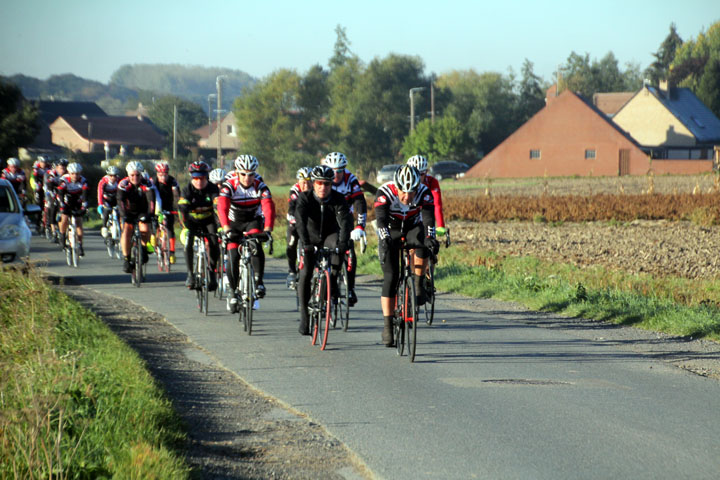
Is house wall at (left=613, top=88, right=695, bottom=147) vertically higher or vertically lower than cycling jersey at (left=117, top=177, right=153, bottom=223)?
higher

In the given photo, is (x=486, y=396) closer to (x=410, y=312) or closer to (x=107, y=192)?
(x=410, y=312)

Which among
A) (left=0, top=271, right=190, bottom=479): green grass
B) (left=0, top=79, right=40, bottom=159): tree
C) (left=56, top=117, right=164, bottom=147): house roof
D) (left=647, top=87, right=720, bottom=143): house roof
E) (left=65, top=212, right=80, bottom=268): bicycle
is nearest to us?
(left=0, top=271, right=190, bottom=479): green grass

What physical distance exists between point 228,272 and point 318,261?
1.63 m

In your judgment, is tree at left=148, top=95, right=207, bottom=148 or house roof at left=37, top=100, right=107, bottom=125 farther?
house roof at left=37, top=100, right=107, bottom=125

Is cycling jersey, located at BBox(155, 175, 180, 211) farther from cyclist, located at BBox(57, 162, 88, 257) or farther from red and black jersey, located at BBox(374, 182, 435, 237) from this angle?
red and black jersey, located at BBox(374, 182, 435, 237)

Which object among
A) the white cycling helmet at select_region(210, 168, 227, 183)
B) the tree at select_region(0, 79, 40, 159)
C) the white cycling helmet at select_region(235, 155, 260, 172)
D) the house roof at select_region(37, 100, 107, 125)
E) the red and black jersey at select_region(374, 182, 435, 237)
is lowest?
the red and black jersey at select_region(374, 182, 435, 237)

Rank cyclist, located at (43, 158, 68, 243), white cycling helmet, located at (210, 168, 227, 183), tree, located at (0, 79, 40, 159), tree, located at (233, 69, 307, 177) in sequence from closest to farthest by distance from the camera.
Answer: white cycling helmet, located at (210, 168, 227, 183), cyclist, located at (43, 158, 68, 243), tree, located at (0, 79, 40, 159), tree, located at (233, 69, 307, 177)

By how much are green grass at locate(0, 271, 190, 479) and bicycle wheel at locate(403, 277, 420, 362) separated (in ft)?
8.26

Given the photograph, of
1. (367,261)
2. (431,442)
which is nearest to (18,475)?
(431,442)

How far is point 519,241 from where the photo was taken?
2442 centimetres

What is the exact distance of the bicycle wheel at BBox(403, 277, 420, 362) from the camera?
8.85 meters

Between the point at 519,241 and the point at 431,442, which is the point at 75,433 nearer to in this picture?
the point at 431,442

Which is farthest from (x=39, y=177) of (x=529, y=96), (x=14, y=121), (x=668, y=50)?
(x=668, y=50)

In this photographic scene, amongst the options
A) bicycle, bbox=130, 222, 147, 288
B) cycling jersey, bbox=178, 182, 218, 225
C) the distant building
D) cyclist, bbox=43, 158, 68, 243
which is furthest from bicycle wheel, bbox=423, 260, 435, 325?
the distant building
